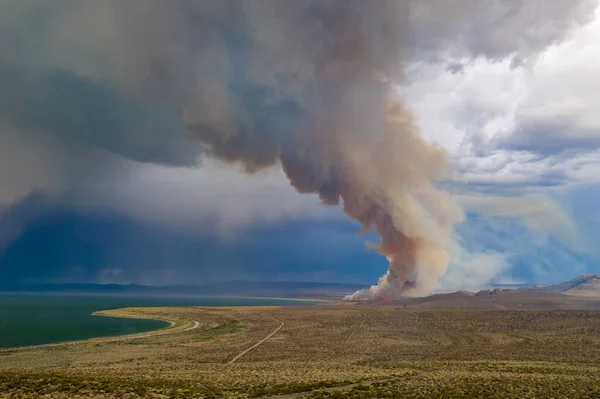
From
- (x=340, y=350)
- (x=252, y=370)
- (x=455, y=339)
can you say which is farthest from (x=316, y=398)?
(x=455, y=339)

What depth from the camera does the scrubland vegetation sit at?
95.3ft

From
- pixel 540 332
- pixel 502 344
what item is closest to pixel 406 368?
pixel 502 344

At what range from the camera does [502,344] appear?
62.3 m

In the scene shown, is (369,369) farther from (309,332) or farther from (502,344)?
(309,332)

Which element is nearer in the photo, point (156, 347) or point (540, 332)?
point (156, 347)

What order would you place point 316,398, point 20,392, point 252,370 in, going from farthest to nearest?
point 252,370
point 316,398
point 20,392

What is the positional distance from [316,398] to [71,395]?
591 inches

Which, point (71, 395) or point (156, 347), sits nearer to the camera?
point (71, 395)

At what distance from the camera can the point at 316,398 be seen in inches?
1072

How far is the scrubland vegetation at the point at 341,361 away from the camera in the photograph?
2906cm

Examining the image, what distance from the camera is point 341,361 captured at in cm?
4931

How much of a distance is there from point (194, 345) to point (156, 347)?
560cm

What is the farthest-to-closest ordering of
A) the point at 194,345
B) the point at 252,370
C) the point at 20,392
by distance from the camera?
the point at 194,345 < the point at 252,370 < the point at 20,392

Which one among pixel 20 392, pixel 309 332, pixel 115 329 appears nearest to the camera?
A: pixel 20 392
